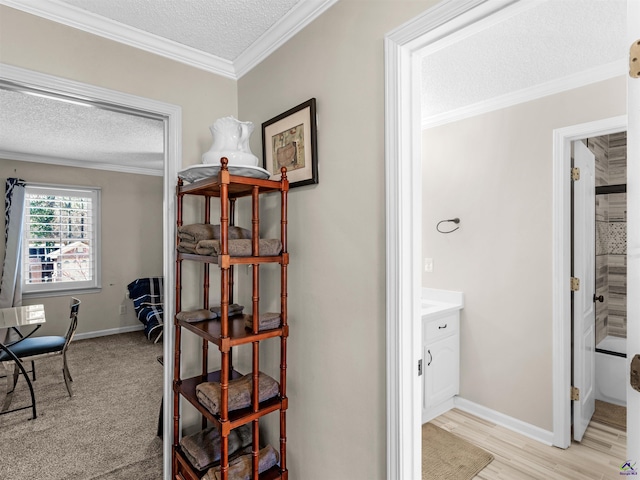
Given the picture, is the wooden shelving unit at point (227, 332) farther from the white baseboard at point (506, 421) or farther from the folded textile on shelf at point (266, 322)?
the white baseboard at point (506, 421)

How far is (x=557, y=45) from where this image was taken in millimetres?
1899

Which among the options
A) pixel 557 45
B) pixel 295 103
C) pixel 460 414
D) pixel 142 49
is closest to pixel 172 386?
pixel 295 103

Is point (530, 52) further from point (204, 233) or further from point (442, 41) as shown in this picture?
point (204, 233)

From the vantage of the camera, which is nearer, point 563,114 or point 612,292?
point 563,114

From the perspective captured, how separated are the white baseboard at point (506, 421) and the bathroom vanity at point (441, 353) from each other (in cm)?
10

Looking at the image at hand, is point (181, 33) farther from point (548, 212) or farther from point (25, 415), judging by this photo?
point (25, 415)

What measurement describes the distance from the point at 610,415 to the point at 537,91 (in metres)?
2.45

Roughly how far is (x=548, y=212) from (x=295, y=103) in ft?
5.97

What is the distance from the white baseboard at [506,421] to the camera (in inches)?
92.9

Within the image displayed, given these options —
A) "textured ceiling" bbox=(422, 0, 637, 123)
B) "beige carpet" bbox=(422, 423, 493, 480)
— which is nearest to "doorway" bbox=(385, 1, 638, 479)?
"textured ceiling" bbox=(422, 0, 637, 123)

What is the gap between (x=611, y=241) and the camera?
3.33m

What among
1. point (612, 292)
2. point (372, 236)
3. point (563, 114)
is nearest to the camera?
point (372, 236)

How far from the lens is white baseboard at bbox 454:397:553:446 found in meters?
2.36

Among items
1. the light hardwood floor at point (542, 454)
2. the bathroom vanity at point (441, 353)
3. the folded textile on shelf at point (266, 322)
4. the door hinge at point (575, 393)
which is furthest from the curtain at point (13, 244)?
the door hinge at point (575, 393)
